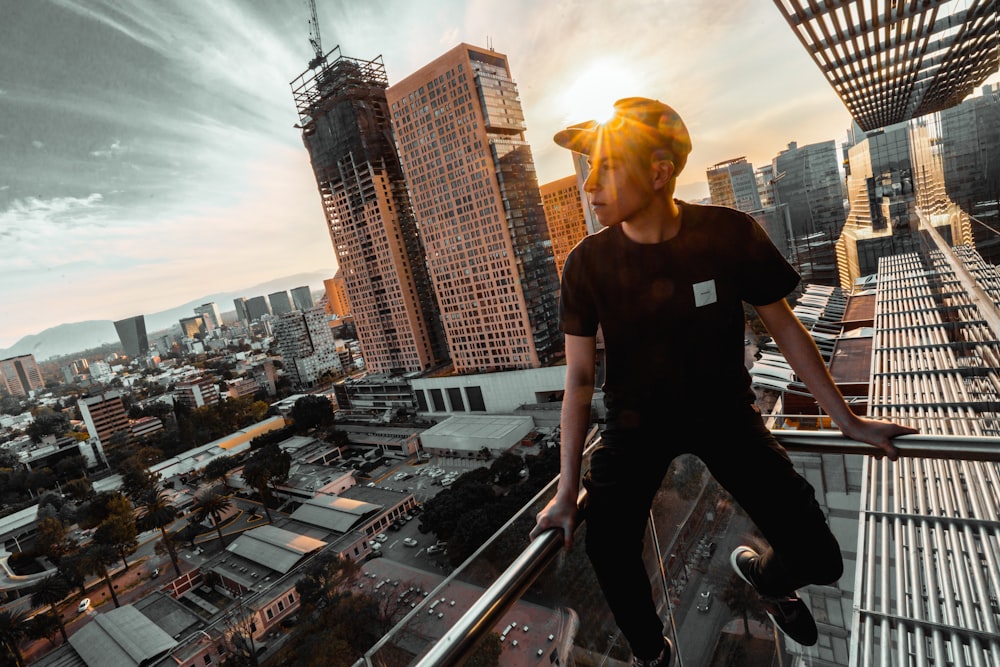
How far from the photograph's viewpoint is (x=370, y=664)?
0.84 m

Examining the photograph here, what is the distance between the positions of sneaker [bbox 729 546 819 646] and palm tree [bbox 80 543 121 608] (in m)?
21.9

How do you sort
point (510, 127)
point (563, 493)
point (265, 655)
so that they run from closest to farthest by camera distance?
1. point (563, 493)
2. point (265, 655)
3. point (510, 127)

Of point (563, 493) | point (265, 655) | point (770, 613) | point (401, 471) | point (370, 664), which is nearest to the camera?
point (370, 664)

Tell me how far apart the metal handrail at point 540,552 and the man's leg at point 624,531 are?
0.19 ft

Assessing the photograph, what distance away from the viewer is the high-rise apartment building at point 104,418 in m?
31.9

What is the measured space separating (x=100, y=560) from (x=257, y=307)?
314 feet

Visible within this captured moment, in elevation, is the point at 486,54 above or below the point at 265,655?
above

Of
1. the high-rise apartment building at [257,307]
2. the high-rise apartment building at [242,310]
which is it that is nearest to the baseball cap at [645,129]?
the high-rise apartment building at [257,307]

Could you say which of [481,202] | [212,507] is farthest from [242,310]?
[481,202]

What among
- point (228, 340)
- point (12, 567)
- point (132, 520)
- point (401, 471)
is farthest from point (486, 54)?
point (228, 340)

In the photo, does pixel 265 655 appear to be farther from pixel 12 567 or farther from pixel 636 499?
pixel 12 567

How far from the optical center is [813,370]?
111 centimetres

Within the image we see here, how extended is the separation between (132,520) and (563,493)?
25140 mm

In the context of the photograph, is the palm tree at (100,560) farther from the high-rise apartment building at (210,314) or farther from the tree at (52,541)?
the high-rise apartment building at (210,314)
